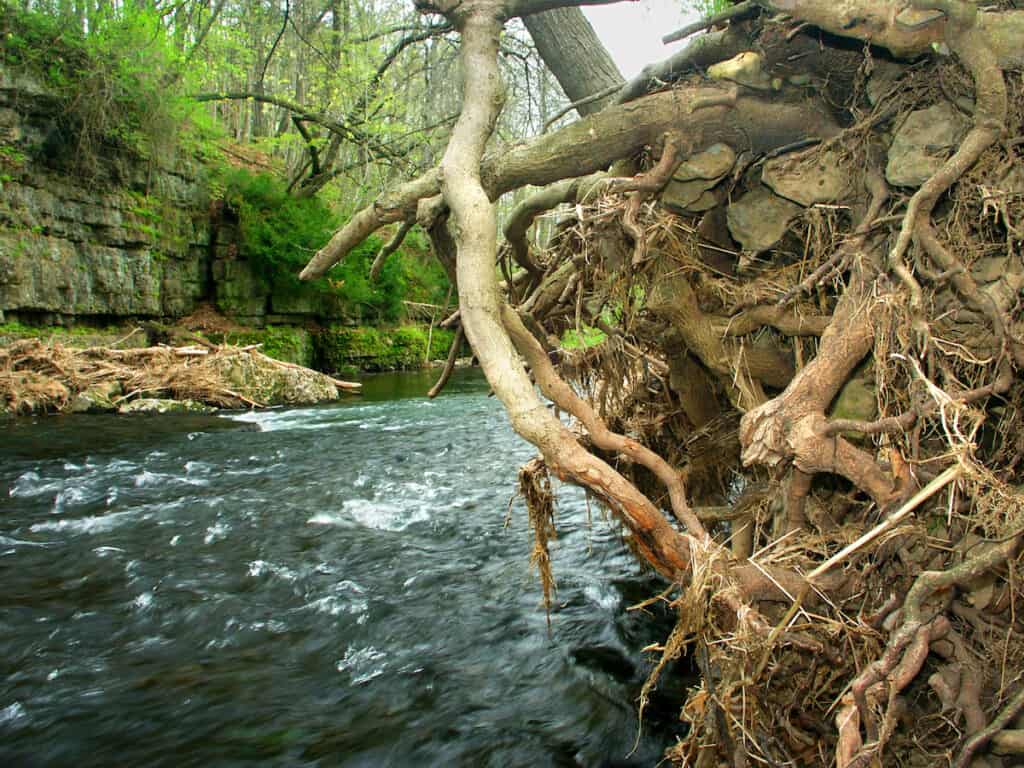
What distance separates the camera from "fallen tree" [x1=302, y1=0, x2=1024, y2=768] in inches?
87.1

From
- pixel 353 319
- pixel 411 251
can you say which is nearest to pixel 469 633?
pixel 353 319

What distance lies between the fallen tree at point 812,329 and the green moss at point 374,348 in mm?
16980

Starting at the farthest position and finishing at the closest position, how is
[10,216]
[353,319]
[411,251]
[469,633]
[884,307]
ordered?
[411,251] < [353,319] < [10,216] < [469,633] < [884,307]

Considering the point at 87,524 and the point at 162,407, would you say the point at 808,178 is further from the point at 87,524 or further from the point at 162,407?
the point at 162,407

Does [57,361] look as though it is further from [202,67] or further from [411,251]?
[411,251]

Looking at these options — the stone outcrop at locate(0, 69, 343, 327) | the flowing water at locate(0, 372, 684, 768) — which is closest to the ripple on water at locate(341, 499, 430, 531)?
the flowing water at locate(0, 372, 684, 768)

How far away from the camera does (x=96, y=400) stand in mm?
12375

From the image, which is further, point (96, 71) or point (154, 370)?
point (96, 71)

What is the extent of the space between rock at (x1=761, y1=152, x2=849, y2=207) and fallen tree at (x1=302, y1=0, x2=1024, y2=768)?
11mm

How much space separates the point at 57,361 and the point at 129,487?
7076 millimetres

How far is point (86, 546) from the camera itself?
527cm

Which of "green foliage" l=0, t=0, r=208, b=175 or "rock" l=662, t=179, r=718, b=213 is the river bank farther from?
"rock" l=662, t=179, r=718, b=213

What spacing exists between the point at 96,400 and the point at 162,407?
1.16 meters

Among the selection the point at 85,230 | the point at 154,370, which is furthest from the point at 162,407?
the point at 85,230
